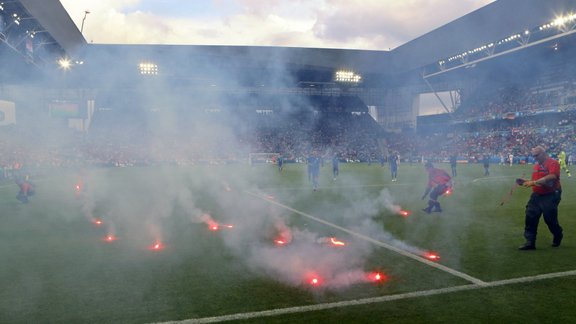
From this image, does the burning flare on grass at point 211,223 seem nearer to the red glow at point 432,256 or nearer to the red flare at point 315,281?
the red flare at point 315,281

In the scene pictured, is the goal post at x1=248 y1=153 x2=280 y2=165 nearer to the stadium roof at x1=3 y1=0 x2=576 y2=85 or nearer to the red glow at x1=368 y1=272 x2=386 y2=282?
the stadium roof at x1=3 y1=0 x2=576 y2=85

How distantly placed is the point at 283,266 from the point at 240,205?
654cm

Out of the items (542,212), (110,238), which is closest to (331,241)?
(542,212)

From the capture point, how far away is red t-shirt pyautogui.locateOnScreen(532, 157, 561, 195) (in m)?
6.13

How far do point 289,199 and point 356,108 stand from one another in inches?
608

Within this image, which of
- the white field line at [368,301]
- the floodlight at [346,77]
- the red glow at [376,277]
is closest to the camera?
the white field line at [368,301]

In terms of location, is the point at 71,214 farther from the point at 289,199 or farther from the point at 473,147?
the point at 473,147

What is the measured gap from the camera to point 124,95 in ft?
42.5

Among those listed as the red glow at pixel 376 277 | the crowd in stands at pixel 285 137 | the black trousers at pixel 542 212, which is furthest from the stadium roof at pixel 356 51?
the black trousers at pixel 542 212

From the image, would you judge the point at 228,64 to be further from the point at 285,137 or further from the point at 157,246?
the point at 285,137

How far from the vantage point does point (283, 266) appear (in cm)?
555

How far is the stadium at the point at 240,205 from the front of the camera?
14.2ft

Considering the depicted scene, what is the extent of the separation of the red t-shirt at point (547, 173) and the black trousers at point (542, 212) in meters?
0.09

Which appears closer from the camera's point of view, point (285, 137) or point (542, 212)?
point (542, 212)
